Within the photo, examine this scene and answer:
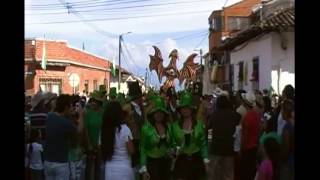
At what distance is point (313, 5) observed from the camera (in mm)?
4512

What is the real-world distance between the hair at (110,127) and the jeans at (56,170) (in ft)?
2.65

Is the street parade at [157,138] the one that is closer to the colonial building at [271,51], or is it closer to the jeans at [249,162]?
the jeans at [249,162]

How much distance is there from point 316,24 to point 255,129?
18.1 feet

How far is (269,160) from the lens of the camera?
22.9ft

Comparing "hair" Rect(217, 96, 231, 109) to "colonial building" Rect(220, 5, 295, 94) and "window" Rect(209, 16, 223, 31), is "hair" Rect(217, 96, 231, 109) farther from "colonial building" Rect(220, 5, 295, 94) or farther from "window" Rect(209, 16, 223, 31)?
"window" Rect(209, 16, 223, 31)

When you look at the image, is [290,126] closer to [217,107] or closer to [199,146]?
[199,146]

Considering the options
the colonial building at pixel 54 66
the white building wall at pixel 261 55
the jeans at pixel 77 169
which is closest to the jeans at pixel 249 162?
the jeans at pixel 77 169

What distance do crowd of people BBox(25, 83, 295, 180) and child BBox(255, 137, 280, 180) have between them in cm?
1

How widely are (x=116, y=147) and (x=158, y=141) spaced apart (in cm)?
95

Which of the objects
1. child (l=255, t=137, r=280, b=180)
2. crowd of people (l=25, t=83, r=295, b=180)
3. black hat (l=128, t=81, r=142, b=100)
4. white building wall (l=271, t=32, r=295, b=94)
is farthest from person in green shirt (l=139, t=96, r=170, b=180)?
white building wall (l=271, t=32, r=295, b=94)

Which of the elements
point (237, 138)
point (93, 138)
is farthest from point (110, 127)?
point (237, 138)

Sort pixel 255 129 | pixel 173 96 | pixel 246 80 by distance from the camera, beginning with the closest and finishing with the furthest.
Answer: pixel 255 129
pixel 173 96
pixel 246 80

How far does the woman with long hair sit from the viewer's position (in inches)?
279

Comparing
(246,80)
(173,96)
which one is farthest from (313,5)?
(246,80)
